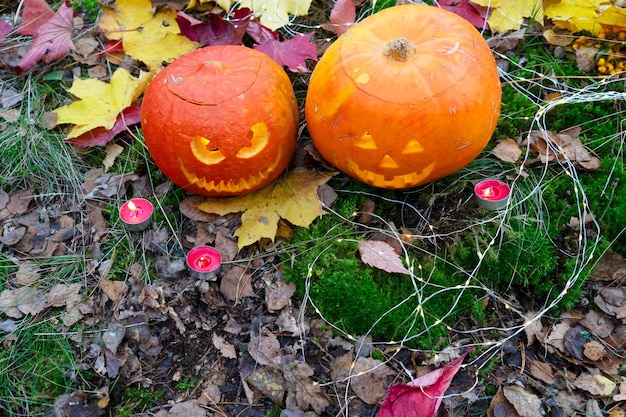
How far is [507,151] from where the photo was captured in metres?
3.12

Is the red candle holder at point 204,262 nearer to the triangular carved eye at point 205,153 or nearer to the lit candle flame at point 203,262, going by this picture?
the lit candle flame at point 203,262

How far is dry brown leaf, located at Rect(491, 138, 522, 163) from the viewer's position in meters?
3.10

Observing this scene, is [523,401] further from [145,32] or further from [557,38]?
[145,32]

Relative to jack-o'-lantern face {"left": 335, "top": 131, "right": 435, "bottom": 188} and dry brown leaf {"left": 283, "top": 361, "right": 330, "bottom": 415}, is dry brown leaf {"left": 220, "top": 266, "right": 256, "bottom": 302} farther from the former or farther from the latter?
jack-o'-lantern face {"left": 335, "top": 131, "right": 435, "bottom": 188}

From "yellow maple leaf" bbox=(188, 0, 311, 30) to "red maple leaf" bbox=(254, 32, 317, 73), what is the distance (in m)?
0.20

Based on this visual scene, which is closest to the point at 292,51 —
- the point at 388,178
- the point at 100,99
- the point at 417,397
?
the point at 388,178

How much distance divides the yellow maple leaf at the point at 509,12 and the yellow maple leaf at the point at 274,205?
4.84 feet

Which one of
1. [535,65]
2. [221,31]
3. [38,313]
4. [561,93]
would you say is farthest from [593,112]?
[38,313]

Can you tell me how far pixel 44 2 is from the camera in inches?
155

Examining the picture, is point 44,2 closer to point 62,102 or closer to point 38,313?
point 62,102

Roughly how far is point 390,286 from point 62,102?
2.43 m

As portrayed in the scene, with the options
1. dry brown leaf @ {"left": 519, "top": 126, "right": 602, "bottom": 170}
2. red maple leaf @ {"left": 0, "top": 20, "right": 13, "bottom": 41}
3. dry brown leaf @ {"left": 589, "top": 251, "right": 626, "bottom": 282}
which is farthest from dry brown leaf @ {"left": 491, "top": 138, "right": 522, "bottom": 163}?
red maple leaf @ {"left": 0, "top": 20, "right": 13, "bottom": 41}

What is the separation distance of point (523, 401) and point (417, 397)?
1.58ft

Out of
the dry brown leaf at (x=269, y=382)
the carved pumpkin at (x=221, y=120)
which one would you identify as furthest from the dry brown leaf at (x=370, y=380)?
the carved pumpkin at (x=221, y=120)
